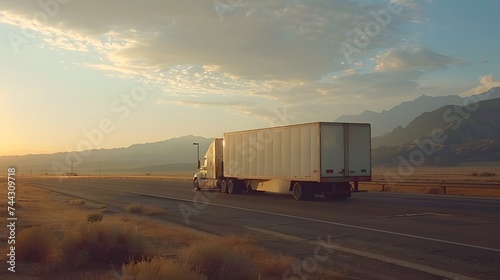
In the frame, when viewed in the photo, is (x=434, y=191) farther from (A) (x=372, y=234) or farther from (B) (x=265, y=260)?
(B) (x=265, y=260)

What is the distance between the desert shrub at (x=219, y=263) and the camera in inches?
291

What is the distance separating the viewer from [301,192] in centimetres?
2620

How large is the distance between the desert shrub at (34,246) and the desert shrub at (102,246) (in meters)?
0.61

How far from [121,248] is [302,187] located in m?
17.6

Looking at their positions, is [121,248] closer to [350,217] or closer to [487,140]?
[350,217]

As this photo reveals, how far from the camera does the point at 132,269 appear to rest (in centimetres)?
670

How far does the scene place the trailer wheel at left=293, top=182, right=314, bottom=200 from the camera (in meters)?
26.2

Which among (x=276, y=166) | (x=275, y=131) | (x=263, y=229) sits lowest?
(x=263, y=229)

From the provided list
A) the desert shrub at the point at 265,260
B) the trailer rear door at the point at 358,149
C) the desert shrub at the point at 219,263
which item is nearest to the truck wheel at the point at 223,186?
the trailer rear door at the point at 358,149

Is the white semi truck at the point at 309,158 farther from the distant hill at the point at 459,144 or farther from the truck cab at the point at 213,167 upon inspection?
the distant hill at the point at 459,144

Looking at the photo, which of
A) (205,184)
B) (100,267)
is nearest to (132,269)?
(100,267)

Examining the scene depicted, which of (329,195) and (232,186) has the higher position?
(232,186)

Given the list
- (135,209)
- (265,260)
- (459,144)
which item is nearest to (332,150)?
(135,209)

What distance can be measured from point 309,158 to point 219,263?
18.1 m
